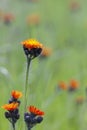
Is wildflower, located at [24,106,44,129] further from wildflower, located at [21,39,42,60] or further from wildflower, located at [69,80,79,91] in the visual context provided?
wildflower, located at [69,80,79,91]

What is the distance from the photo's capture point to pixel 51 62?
14.0 feet

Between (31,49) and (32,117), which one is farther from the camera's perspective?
(31,49)

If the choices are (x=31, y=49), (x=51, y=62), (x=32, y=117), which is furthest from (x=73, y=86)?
(x=32, y=117)

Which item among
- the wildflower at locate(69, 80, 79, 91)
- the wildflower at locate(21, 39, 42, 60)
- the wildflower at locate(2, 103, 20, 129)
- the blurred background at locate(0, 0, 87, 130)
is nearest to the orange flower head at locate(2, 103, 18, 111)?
the wildflower at locate(2, 103, 20, 129)

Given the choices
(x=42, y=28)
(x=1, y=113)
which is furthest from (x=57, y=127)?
(x=42, y=28)

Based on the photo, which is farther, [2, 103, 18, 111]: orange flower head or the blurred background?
the blurred background

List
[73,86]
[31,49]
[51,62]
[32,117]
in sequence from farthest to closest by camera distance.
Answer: [51,62] < [73,86] < [31,49] < [32,117]

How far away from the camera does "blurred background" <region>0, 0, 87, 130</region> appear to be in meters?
3.01

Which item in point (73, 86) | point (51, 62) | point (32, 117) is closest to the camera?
point (32, 117)

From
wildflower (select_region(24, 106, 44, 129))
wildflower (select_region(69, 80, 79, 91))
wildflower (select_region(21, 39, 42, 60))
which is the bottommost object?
wildflower (select_region(69, 80, 79, 91))

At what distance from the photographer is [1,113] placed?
2777mm

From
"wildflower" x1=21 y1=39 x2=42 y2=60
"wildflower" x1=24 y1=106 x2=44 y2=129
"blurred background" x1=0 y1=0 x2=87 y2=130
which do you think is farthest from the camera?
"blurred background" x1=0 y1=0 x2=87 y2=130

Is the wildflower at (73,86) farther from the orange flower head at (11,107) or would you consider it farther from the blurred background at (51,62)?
the orange flower head at (11,107)

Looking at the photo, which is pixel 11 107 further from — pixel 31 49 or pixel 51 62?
pixel 51 62
